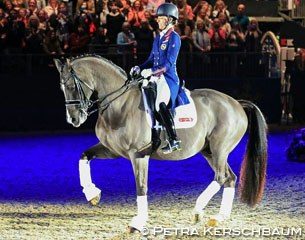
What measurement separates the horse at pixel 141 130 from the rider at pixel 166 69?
206 millimetres

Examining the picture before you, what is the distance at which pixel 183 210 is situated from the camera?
33.2 feet

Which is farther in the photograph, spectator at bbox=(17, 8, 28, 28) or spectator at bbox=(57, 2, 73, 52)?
spectator at bbox=(57, 2, 73, 52)

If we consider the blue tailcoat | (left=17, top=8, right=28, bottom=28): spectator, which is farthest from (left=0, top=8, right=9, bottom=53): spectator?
the blue tailcoat

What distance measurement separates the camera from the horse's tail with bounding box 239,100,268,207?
9758 millimetres

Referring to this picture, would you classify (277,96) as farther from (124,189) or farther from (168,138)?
(168,138)

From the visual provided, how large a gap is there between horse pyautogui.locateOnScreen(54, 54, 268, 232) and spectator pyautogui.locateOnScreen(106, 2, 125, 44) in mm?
9709

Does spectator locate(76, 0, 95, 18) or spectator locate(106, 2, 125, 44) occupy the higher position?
spectator locate(76, 0, 95, 18)

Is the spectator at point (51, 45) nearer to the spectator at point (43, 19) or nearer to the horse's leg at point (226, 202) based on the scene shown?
the spectator at point (43, 19)

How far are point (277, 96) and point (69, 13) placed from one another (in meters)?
6.04

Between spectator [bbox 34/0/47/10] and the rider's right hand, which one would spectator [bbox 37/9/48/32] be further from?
the rider's right hand

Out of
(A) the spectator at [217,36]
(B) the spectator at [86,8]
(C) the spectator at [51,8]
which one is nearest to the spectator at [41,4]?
(C) the spectator at [51,8]

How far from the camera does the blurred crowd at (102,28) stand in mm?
18719

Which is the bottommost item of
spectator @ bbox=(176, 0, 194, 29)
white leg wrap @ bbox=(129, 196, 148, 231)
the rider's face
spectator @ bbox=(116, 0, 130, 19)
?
white leg wrap @ bbox=(129, 196, 148, 231)

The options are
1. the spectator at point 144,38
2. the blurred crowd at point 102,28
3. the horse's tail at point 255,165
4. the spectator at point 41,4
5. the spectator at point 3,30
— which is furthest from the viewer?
the spectator at point 41,4
